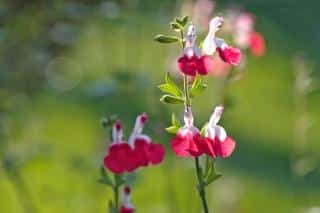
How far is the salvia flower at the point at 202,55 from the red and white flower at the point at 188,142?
0.06m

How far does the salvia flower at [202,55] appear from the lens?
53.4 inches

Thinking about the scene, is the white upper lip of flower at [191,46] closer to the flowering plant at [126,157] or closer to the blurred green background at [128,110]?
the flowering plant at [126,157]

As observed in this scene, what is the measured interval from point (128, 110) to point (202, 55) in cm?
280

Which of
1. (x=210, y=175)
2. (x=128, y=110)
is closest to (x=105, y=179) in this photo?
(x=210, y=175)

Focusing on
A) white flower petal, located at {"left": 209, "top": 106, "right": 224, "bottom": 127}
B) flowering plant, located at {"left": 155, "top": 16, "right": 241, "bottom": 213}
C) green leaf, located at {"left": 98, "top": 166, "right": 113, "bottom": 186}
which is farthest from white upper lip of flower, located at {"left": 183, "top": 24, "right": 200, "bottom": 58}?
green leaf, located at {"left": 98, "top": 166, "right": 113, "bottom": 186}

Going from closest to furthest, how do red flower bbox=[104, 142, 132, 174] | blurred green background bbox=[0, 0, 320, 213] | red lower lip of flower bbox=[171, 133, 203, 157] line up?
1. red lower lip of flower bbox=[171, 133, 203, 157]
2. red flower bbox=[104, 142, 132, 174]
3. blurred green background bbox=[0, 0, 320, 213]

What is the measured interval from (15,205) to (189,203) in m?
0.84

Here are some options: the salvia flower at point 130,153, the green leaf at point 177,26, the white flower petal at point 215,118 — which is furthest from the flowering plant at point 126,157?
the green leaf at point 177,26

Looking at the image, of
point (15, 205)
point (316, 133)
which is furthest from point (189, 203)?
point (316, 133)

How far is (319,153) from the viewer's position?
3.66 metres

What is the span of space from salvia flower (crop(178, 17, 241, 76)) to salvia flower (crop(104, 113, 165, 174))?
173mm

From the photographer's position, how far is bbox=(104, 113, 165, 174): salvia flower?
147cm

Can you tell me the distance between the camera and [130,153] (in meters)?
1.48

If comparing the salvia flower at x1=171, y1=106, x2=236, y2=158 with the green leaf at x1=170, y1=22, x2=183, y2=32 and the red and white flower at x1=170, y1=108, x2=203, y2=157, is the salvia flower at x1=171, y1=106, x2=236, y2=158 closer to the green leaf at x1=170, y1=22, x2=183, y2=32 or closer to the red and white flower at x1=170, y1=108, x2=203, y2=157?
the red and white flower at x1=170, y1=108, x2=203, y2=157
